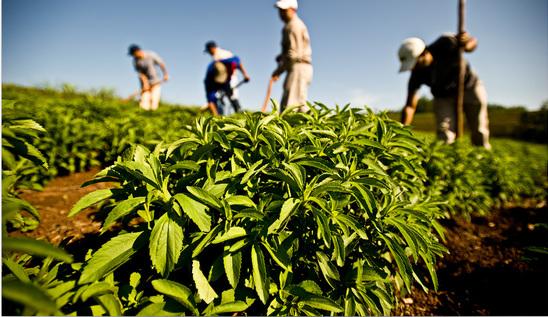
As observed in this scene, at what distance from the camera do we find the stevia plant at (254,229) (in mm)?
1195

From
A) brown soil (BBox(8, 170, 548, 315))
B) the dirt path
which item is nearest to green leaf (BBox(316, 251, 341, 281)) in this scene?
brown soil (BBox(8, 170, 548, 315))

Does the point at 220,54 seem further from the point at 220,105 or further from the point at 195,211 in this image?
the point at 195,211

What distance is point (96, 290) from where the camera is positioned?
1.06 m

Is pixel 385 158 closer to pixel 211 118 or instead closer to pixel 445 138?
pixel 211 118

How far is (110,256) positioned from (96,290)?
0.14 metres

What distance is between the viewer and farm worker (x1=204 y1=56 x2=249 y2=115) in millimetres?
8625

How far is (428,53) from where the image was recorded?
559 cm

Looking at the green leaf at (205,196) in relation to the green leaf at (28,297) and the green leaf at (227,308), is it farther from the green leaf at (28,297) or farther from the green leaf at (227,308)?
the green leaf at (28,297)

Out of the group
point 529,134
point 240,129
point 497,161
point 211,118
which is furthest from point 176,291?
point 529,134

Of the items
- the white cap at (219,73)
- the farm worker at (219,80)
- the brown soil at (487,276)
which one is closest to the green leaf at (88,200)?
the brown soil at (487,276)

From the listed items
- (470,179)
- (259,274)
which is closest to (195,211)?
(259,274)

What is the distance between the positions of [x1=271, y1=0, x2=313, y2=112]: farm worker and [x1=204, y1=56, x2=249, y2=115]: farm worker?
148 inches

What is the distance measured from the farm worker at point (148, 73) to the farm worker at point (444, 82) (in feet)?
25.8

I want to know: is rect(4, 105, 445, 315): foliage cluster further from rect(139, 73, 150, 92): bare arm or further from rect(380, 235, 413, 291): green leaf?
rect(139, 73, 150, 92): bare arm
